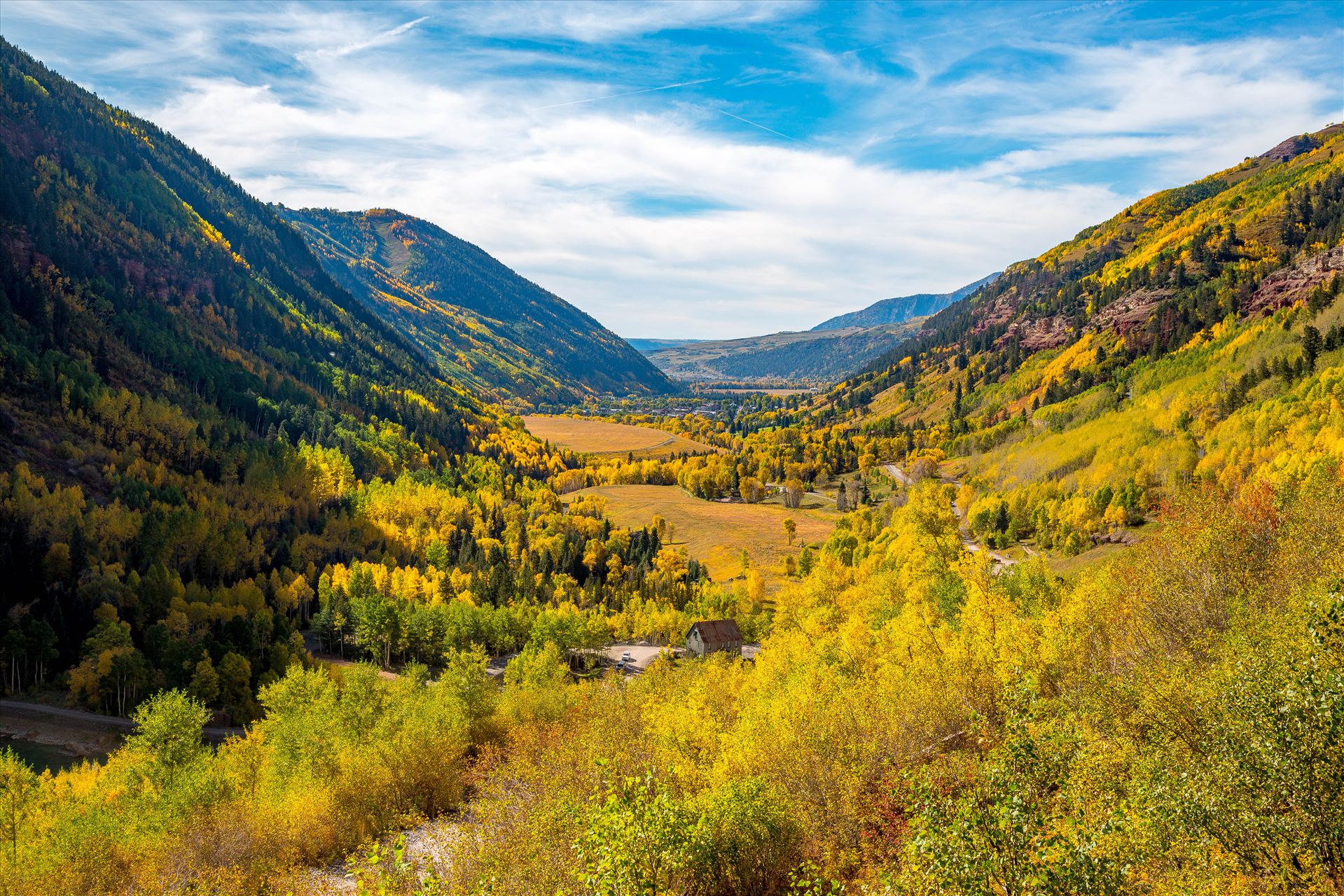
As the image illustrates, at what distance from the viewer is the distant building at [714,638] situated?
112000 mm

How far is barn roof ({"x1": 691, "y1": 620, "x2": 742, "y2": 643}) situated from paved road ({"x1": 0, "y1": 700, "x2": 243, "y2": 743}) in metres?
68.0

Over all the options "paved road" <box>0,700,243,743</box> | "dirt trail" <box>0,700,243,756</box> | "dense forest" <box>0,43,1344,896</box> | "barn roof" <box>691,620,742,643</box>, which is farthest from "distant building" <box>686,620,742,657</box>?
"paved road" <box>0,700,243,743</box>

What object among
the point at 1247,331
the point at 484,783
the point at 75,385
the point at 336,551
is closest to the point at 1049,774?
the point at 484,783

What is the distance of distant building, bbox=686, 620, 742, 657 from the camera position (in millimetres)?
112000

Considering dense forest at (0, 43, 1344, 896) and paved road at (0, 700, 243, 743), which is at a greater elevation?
dense forest at (0, 43, 1344, 896)

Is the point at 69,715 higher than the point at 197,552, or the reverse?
the point at 197,552

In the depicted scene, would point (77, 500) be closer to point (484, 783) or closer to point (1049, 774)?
point (484, 783)

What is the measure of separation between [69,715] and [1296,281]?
10965 inches

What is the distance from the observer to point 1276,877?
1889 centimetres

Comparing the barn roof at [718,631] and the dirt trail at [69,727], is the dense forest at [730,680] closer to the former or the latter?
the dirt trail at [69,727]

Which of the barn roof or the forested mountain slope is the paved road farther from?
the barn roof

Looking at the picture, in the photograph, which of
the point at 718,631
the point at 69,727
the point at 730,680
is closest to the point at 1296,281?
the point at 718,631

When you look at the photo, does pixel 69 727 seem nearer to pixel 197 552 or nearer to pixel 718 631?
pixel 197 552

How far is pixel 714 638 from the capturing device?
112812 millimetres
